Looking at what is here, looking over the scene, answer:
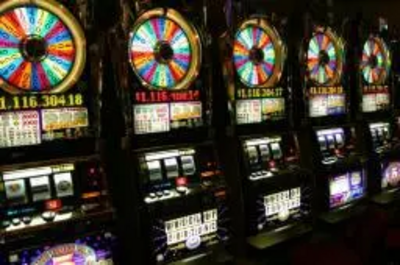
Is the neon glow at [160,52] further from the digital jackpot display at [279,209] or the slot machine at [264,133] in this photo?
the digital jackpot display at [279,209]

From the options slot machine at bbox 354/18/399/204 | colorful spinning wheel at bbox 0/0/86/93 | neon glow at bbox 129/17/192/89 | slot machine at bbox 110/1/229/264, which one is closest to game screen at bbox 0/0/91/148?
colorful spinning wheel at bbox 0/0/86/93

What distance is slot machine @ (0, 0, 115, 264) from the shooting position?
7.93 ft

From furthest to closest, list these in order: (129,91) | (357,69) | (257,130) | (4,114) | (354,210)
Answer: (357,69) → (354,210) → (257,130) → (129,91) → (4,114)

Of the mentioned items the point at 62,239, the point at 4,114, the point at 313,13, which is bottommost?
the point at 62,239

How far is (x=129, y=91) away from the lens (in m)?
2.92

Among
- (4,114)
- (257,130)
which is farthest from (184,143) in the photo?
(4,114)

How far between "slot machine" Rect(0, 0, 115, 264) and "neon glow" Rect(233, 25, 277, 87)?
1.28 meters

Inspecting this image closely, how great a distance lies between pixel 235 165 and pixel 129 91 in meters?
1.03

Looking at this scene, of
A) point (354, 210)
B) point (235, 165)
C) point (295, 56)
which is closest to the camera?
point (235, 165)

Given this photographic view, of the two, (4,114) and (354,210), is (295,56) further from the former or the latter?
(4,114)

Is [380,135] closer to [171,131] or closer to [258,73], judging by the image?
[258,73]

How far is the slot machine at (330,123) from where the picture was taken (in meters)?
4.28

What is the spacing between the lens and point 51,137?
8.51 ft

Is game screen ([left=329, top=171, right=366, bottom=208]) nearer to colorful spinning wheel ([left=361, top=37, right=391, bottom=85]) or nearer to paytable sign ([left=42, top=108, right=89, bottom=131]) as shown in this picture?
colorful spinning wheel ([left=361, top=37, right=391, bottom=85])
